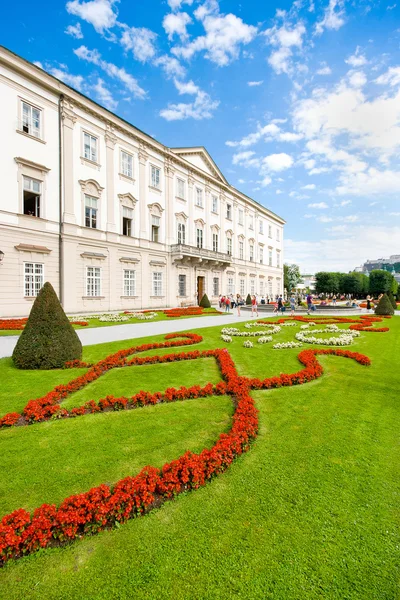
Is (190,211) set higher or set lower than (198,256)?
higher

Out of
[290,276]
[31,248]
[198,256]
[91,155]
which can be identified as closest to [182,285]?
[198,256]

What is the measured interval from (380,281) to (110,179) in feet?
226

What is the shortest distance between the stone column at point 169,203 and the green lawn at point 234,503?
2753 cm

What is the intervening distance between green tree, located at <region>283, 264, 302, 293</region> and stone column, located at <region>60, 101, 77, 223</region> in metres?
69.8

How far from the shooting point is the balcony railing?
31500mm

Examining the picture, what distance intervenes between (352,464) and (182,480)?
2.15m

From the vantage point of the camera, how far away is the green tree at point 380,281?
70.5 m

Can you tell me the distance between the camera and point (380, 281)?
7156 cm

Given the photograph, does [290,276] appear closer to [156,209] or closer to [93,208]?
[156,209]

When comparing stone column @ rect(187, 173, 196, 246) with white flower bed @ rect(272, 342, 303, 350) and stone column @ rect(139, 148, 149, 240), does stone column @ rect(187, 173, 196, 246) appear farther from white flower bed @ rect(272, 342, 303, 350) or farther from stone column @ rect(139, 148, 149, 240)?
white flower bed @ rect(272, 342, 303, 350)

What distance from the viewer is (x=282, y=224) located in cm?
5906

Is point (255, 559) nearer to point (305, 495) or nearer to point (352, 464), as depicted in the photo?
point (305, 495)

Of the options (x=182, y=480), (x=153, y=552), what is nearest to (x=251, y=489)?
(x=182, y=480)

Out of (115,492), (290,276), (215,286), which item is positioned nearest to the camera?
(115,492)
